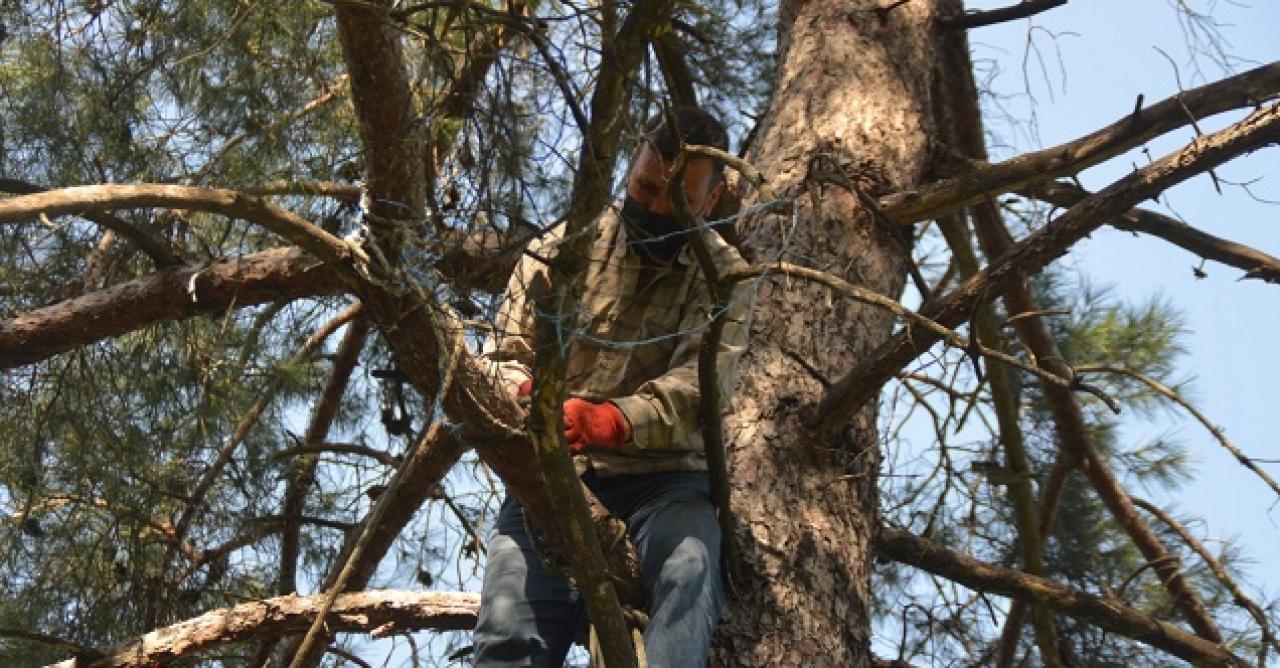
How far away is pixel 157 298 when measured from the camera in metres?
3.32

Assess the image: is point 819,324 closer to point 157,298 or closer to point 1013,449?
point 1013,449

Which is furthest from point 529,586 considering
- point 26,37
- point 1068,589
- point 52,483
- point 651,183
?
point 26,37

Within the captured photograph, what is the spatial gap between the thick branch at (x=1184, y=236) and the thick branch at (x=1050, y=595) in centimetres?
66

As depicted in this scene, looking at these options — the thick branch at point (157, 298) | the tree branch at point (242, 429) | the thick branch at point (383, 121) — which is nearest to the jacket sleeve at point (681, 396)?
the thick branch at point (383, 121)

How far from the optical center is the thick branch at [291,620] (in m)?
2.85

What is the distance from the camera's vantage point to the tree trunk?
2.53m

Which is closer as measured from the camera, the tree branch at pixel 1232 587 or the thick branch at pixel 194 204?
the thick branch at pixel 194 204

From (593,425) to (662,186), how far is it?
1.50ft

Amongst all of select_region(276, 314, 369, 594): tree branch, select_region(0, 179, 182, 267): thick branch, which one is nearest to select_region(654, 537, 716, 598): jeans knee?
select_region(0, 179, 182, 267): thick branch

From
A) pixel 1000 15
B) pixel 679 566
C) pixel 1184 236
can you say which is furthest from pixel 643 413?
pixel 1000 15

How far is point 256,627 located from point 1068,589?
1.50 metres

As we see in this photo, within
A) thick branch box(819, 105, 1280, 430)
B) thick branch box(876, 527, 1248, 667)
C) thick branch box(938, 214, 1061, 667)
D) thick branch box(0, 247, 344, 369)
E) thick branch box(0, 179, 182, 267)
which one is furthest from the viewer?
thick branch box(0, 247, 344, 369)

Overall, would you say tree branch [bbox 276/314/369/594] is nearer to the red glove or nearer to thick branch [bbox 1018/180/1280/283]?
the red glove

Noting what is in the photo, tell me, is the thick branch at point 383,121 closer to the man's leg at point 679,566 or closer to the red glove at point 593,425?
the red glove at point 593,425
